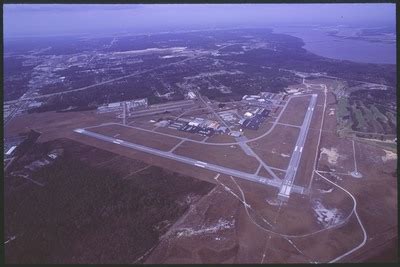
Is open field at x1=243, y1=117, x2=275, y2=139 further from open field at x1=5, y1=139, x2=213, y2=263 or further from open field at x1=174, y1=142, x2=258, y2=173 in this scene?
open field at x1=5, y1=139, x2=213, y2=263

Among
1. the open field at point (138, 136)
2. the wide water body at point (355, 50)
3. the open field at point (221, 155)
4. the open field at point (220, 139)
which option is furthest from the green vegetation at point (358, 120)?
the wide water body at point (355, 50)

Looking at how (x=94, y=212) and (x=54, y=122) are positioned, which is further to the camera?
(x=54, y=122)

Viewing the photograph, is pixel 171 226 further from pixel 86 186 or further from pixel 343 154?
pixel 343 154

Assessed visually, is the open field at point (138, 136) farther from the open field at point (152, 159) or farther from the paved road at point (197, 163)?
the open field at point (152, 159)

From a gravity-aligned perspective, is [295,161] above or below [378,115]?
above

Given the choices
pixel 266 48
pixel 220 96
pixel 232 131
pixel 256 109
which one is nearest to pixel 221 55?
pixel 266 48

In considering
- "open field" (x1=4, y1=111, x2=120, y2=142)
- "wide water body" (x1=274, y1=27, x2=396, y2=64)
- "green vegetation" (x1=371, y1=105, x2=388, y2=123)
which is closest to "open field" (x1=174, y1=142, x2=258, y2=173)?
"open field" (x1=4, y1=111, x2=120, y2=142)

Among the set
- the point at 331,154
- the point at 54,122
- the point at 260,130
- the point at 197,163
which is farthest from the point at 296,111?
the point at 54,122

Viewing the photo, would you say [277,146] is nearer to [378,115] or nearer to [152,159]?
[152,159]

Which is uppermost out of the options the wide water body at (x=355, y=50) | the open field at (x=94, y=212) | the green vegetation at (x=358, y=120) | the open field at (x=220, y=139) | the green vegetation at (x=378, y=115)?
the open field at (x=94, y=212)
